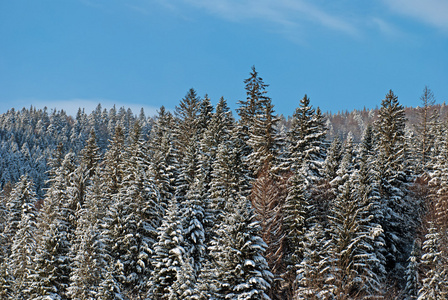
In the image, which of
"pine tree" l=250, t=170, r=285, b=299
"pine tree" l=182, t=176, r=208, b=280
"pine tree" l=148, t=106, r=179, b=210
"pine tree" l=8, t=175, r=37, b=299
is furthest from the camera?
"pine tree" l=148, t=106, r=179, b=210

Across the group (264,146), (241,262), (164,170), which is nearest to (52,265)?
(164,170)

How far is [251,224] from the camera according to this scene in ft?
110

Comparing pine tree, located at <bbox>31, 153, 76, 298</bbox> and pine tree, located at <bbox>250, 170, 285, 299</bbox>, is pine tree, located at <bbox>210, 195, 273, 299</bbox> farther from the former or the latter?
pine tree, located at <bbox>31, 153, 76, 298</bbox>

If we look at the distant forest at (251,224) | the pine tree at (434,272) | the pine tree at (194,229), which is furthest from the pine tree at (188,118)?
the pine tree at (434,272)

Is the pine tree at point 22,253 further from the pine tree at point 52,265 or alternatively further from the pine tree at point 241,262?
the pine tree at point 241,262

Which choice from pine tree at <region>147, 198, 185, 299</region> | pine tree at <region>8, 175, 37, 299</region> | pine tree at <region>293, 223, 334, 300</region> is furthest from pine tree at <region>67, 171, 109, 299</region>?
pine tree at <region>293, 223, 334, 300</region>

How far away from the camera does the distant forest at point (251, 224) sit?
33688 millimetres

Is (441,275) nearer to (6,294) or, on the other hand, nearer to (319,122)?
(319,122)

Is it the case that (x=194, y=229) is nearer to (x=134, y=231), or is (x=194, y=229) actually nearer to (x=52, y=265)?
(x=134, y=231)

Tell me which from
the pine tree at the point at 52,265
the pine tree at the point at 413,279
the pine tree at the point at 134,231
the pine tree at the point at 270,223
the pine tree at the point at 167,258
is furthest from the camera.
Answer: the pine tree at the point at 134,231

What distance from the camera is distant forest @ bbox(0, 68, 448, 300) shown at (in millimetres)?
33688

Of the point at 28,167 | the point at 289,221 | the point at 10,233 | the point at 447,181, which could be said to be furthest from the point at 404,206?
the point at 28,167

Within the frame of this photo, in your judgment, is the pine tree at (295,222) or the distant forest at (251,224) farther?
the pine tree at (295,222)

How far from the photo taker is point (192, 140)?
50.1 metres
